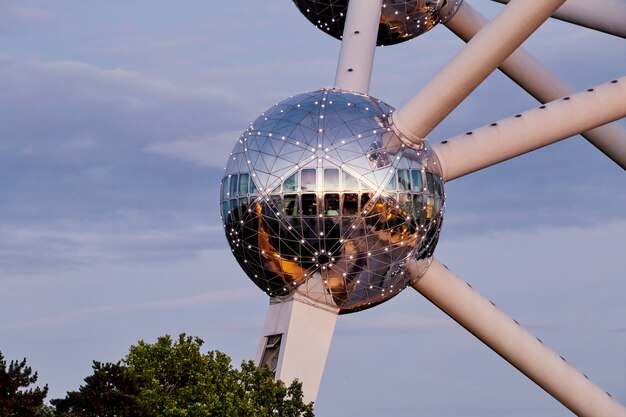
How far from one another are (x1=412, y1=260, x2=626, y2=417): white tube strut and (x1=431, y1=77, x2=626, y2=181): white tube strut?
232 centimetres

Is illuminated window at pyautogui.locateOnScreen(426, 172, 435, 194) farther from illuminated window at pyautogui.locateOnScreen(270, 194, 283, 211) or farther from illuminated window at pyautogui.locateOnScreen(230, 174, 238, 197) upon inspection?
illuminated window at pyautogui.locateOnScreen(230, 174, 238, 197)

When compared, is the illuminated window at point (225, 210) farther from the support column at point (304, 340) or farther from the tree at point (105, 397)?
the tree at point (105, 397)

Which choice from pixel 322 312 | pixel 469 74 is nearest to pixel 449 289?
pixel 322 312

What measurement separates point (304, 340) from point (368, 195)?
3.45 m

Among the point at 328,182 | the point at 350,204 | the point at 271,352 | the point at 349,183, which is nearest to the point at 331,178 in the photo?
the point at 328,182

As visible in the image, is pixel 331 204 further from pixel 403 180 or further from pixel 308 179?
pixel 403 180

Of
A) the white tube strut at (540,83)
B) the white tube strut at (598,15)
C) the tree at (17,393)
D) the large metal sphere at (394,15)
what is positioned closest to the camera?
the tree at (17,393)

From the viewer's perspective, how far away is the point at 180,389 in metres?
30.4

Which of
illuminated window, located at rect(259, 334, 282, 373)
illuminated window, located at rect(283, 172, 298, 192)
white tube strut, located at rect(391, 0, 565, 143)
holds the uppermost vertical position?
white tube strut, located at rect(391, 0, 565, 143)

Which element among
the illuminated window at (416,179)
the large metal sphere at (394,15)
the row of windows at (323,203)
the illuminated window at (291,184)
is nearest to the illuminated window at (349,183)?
the row of windows at (323,203)

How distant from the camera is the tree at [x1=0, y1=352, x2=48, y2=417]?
27.0 m

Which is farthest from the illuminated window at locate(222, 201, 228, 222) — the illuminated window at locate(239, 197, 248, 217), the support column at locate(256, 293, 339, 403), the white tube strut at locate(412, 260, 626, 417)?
the white tube strut at locate(412, 260, 626, 417)

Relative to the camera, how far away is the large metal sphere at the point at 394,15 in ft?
119

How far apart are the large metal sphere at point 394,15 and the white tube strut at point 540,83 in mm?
1072
